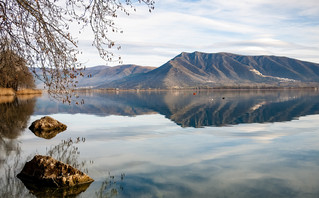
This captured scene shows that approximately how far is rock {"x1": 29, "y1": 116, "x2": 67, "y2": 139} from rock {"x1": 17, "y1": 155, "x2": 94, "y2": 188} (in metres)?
10.4

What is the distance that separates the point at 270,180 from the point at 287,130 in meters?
13.8

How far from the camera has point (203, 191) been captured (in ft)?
31.8

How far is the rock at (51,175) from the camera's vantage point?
33.3ft

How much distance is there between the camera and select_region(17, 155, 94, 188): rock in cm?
1015

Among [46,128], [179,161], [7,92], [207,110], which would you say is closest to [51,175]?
[179,161]

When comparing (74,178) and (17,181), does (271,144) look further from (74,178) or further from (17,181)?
(17,181)

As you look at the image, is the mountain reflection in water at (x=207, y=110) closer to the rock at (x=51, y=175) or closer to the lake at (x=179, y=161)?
the lake at (x=179, y=161)

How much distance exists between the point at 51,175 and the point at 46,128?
1366 cm

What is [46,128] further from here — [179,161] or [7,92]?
[7,92]

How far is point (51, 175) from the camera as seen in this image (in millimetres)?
10289

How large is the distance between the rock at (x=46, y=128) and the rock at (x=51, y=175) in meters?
10.4

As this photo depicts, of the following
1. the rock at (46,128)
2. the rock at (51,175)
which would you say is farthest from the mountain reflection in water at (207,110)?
the rock at (51,175)

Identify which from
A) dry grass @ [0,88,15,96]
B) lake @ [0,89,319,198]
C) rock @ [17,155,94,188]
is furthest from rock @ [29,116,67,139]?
dry grass @ [0,88,15,96]

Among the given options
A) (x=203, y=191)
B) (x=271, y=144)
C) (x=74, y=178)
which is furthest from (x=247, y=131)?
(x=74, y=178)
